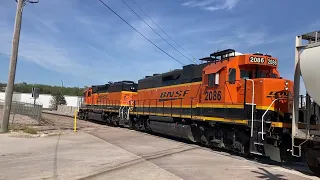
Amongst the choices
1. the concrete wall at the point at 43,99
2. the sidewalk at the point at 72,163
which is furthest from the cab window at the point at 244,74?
the concrete wall at the point at 43,99

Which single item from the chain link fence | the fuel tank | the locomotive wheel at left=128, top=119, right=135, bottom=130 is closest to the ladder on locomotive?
the fuel tank

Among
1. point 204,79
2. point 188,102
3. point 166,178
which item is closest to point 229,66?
point 204,79

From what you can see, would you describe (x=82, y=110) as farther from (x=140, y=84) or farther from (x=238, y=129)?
(x=238, y=129)

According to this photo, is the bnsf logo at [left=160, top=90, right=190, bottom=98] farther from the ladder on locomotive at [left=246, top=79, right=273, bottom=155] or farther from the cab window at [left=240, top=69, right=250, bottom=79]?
the ladder on locomotive at [left=246, top=79, right=273, bottom=155]

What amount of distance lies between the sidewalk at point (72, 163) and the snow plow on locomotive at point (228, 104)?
4.00 metres

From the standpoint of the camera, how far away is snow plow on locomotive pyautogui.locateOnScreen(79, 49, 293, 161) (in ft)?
37.5

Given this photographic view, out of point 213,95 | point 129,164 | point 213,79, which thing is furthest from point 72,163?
point 213,79

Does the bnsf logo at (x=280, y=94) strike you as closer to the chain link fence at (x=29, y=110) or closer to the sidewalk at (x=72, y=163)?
the sidewalk at (x=72, y=163)

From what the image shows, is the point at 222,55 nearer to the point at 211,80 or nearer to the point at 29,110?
the point at 211,80

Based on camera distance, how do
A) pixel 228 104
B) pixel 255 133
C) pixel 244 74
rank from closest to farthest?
pixel 255 133 < pixel 228 104 < pixel 244 74

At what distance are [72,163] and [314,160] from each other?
23.3 ft

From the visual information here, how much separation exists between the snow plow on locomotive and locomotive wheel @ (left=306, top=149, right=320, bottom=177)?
4.62 ft

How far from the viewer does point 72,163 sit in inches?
409

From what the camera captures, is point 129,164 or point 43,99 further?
point 43,99
